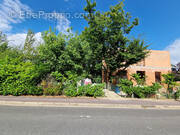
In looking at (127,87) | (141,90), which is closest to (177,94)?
(141,90)

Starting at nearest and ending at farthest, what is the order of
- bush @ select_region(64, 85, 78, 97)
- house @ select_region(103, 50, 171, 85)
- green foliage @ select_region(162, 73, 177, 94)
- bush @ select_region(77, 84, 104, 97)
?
bush @ select_region(64, 85, 78, 97)
bush @ select_region(77, 84, 104, 97)
green foliage @ select_region(162, 73, 177, 94)
house @ select_region(103, 50, 171, 85)

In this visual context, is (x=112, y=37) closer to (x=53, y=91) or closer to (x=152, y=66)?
(x=53, y=91)

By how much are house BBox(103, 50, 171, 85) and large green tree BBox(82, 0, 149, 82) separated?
6502 mm

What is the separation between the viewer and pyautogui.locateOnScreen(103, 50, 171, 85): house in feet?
63.4

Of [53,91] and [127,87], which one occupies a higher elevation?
[127,87]

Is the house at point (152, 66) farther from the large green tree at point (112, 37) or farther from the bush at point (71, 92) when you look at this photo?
the bush at point (71, 92)

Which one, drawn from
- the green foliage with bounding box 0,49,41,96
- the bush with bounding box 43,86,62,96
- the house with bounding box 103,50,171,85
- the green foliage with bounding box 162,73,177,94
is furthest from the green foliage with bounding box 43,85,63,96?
the house with bounding box 103,50,171,85

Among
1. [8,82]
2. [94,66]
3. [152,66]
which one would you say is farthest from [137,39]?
[8,82]

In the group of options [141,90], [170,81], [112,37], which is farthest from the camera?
[112,37]

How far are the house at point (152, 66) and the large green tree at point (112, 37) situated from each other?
6502mm

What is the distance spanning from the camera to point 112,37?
12.6 metres

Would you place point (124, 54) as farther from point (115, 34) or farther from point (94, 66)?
point (94, 66)

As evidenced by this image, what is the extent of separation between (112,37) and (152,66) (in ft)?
42.9

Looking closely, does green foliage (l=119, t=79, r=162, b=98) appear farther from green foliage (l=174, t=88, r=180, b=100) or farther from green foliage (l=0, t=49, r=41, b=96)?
green foliage (l=0, t=49, r=41, b=96)
